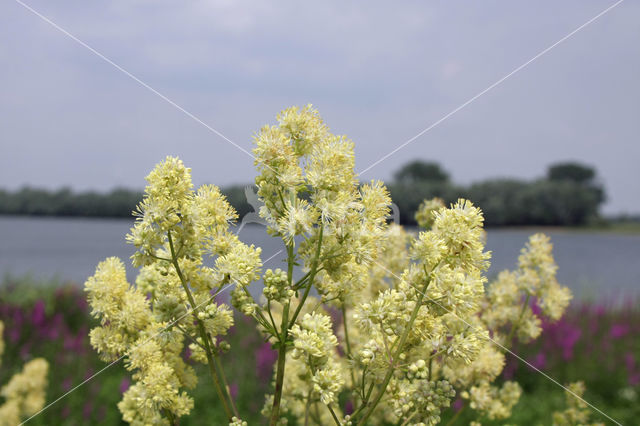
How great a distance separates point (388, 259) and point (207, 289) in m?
0.67

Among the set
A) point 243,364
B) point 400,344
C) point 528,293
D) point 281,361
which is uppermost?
Answer: point 528,293

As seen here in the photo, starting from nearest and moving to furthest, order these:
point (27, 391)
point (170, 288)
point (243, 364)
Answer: point (170, 288) → point (27, 391) → point (243, 364)

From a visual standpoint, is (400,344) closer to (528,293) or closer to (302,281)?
(302,281)

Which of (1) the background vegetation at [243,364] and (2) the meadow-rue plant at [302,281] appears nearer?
(2) the meadow-rue plant at [302,281]

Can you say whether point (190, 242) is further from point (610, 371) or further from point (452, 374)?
point (610, 371)

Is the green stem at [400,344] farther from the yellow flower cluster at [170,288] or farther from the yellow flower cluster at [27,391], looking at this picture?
the yellow flower cluster at [27,391]

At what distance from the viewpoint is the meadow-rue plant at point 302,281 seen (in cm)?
96

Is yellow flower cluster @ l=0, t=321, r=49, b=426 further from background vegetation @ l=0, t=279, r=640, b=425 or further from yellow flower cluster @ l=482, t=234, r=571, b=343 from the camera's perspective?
yellow flower cluster @ l=482, t=234, r=571, b=343

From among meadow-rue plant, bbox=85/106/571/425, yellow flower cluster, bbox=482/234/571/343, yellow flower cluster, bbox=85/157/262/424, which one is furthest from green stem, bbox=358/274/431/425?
yellow flower cluster, bbox=482/234/571/343

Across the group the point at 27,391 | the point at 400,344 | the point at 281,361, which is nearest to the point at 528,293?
the point at 400,344

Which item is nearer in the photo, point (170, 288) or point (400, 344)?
point (400, 344)

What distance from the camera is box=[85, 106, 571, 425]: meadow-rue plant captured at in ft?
3.14

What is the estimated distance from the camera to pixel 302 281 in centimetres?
105

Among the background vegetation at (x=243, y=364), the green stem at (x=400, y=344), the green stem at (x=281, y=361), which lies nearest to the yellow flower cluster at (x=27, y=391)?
the background vegetation at (x=243, y=364)
